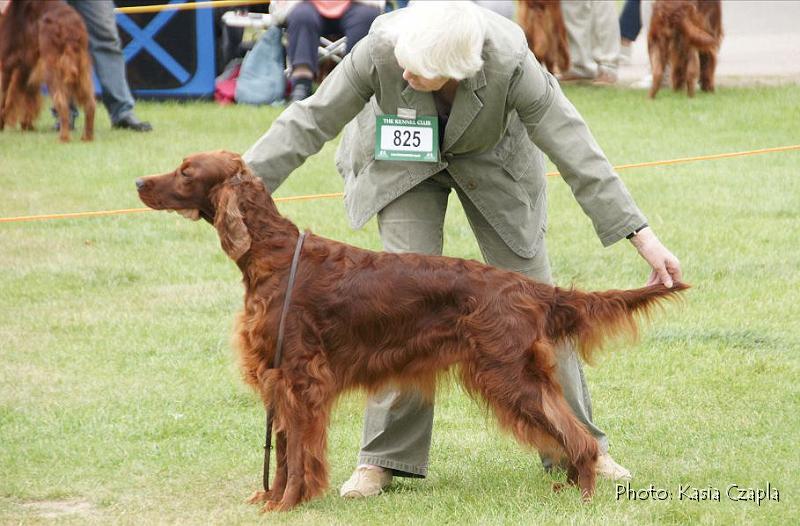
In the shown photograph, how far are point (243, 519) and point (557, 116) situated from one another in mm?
1452

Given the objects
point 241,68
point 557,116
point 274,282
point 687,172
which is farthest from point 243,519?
point 241,68

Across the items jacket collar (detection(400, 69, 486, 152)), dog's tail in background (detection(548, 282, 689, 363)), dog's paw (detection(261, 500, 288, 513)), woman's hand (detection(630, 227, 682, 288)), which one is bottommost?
dog's paw (detection(261, 500, 288, 513))

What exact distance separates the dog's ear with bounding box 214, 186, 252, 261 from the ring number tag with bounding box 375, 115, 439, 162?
480 mm

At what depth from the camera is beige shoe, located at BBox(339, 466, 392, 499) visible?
3795 millimetres

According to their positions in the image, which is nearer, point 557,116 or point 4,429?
point 557,116

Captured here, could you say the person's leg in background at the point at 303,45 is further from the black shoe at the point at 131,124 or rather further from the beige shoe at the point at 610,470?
the beige shoe at the point at 610,470

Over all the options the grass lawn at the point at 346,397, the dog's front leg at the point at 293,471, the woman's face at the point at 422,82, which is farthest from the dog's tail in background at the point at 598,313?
the dog's front leg at the point at 293,471

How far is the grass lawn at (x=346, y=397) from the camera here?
3689mm

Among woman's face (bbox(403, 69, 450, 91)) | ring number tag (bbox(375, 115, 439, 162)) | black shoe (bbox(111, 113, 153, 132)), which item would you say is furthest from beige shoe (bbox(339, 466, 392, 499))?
black shoe (bbox(111, 113, 153, 132))

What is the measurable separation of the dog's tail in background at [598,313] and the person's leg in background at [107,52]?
6.69 meters

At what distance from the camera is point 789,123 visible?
9531 mm

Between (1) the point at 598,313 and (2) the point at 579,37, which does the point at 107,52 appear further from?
(1) the point at 598,313

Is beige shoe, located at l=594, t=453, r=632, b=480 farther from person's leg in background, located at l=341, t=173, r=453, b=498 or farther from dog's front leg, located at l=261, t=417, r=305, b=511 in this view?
dog's front leg, located at l=261, t=417, r=305, b=511

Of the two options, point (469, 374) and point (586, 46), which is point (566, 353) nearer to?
point (469, 374)
